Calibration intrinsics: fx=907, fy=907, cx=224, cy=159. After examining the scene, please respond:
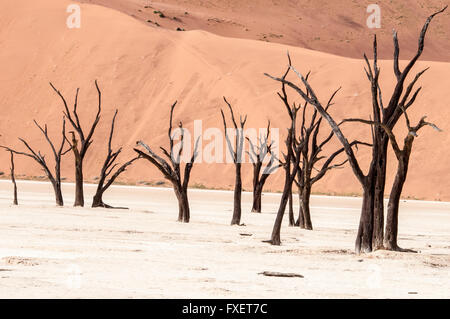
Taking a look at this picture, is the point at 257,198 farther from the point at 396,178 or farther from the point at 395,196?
the point at 396,178

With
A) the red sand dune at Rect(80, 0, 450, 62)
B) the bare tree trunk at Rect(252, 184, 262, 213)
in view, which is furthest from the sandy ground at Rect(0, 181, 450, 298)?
the red sand dune at Rect(80, 0, 450, 62)

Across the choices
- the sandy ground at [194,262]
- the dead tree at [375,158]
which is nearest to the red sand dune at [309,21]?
the sandy ground at [194,262]

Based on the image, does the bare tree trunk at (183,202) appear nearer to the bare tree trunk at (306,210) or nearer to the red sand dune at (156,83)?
the bare tree trunk at (306,210)

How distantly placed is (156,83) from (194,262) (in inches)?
2146

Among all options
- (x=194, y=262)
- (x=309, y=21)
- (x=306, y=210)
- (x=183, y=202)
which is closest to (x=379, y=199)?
(x=194, y=262)

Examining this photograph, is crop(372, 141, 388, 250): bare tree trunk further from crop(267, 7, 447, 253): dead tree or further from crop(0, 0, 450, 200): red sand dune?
crop(0, 0, 450, 200): red sand dune

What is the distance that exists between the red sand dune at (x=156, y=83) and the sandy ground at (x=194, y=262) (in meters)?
32.3

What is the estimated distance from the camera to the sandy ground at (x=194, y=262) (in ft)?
30.4

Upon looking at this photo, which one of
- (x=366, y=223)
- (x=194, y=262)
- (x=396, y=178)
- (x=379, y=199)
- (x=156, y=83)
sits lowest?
(x=194, y=262)

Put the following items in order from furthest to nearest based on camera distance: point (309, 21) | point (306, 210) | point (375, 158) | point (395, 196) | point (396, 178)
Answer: point (309, 21), point (306, 210), point (395, 196), point (396, 178), point (375, 158)

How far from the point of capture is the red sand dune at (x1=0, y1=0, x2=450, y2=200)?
55125 millimetres

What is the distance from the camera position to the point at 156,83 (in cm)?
6606

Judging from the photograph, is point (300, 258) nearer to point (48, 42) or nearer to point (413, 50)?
point (48, 42)

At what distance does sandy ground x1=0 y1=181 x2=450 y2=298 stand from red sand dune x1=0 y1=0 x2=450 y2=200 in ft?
106
